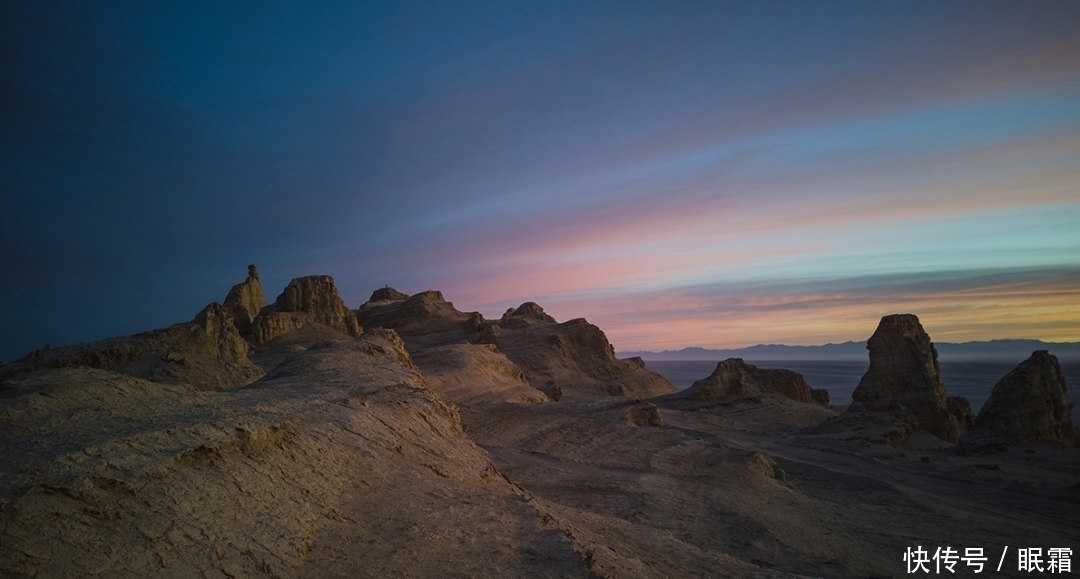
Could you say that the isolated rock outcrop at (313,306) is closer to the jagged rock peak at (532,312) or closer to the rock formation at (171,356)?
the rock formation at (171,356)

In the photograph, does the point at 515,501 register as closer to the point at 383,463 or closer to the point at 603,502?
the point at 383,463

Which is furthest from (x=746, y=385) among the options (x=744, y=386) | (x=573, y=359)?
(x=573, y=359)

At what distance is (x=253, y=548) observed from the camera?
5.02 m

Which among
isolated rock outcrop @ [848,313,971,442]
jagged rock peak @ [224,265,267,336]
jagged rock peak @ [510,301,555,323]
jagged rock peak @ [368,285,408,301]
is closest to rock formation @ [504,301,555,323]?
jagged rock peak @ [510,301,555,323]

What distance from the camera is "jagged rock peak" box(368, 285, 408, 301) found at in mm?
54219

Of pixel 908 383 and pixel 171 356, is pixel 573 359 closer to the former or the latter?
pixel 908 383

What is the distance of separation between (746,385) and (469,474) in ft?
104

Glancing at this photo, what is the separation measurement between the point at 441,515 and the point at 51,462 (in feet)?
11.1

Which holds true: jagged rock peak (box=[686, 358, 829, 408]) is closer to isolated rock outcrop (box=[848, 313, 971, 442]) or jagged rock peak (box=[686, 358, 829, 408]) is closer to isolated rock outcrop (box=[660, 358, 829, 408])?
isolated rock outcrop (box=[660, 358, 829, 408])

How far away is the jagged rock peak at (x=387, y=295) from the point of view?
5422 cm

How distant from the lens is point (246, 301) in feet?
111

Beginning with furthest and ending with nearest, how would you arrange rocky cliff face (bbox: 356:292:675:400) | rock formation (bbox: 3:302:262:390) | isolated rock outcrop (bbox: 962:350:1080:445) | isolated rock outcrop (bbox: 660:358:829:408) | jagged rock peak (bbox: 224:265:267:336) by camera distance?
rocky cliff face (bbox: 356:292:675:400), isolated rock outcrop (bbox: 660:358:829:408), jagged rock peak (bbox: 224:265:267:336), isolated rock outcrop (bbox: 962:350:1080:445), rock formation (bbox: 3:302:262:390)

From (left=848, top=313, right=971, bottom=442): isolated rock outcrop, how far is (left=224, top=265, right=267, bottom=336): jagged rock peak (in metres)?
30.5

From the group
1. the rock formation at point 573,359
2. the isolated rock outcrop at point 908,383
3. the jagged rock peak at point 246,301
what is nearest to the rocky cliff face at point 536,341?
the rock formation at point 573,359
